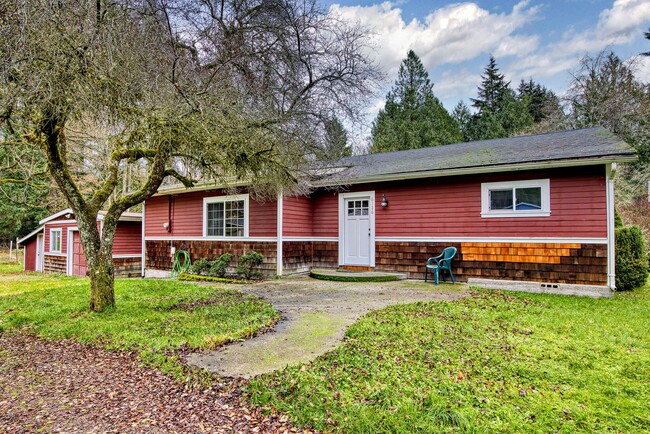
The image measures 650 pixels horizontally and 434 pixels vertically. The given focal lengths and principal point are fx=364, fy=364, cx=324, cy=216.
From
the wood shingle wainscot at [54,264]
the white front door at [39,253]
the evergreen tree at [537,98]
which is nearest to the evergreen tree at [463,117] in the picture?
the evergreen tree at [537,98]

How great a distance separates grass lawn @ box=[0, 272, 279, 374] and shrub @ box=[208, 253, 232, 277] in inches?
101

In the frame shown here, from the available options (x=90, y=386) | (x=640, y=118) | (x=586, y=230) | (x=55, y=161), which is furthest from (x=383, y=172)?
(x=640, y=118)

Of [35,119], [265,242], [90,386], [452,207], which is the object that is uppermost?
[35,119]

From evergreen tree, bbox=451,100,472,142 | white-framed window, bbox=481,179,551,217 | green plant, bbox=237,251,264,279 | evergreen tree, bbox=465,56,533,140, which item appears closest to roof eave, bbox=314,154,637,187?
white-framed window, bbox=481,179,551,217

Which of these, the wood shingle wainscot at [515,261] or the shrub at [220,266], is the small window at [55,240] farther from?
the wood shingle wainscot at [515,261]

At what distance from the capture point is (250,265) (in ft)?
32.0

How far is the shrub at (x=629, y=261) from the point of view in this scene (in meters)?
7.67

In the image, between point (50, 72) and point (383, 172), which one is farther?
point (383, 172)

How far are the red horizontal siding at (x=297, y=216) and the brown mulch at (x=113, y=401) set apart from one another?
19.9 feet

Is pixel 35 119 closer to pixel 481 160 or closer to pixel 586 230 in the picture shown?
pixel 481 160

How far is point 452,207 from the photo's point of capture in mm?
8383

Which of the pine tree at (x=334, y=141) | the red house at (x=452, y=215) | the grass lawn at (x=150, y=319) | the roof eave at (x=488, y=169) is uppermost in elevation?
the pine tree at (x=334, y=141)

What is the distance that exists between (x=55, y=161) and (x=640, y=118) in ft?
75.3

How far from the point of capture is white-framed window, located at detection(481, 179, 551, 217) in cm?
737
